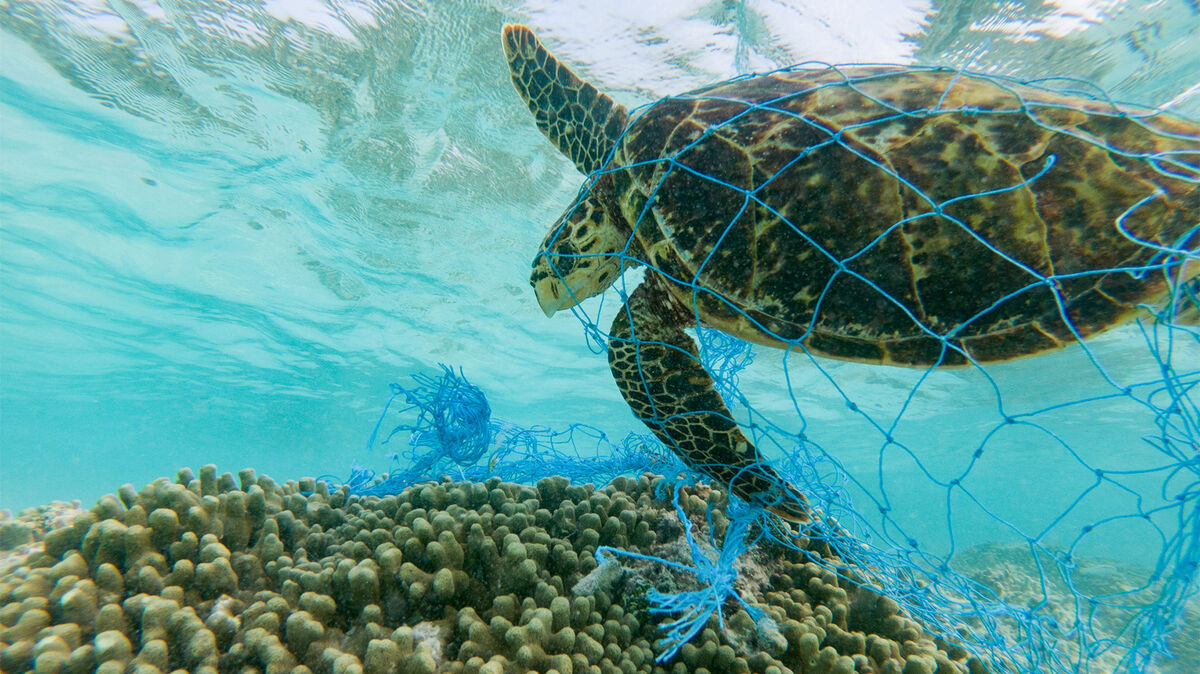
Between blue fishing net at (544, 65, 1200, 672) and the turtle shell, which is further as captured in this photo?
the turtle shell

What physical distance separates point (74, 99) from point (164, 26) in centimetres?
313

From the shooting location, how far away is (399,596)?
7.60 ft

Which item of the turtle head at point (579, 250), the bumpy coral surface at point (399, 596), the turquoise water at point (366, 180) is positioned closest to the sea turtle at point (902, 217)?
the turtle head at point (579, 250)

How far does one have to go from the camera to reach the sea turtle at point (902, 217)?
2197mm

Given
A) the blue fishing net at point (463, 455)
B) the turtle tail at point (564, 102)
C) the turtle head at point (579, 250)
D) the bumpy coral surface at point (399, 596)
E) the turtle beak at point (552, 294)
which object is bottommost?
the bumpy coral surface at point (399, 596)

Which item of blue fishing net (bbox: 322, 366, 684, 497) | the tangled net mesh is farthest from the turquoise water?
blue fishing net (bbox: 322, 366, 684, 497)

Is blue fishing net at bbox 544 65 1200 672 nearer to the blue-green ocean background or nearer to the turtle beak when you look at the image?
the turtle beak

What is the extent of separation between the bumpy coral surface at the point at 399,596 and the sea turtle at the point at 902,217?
0.71 metres

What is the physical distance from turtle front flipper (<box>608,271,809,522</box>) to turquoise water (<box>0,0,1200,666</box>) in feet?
2.05

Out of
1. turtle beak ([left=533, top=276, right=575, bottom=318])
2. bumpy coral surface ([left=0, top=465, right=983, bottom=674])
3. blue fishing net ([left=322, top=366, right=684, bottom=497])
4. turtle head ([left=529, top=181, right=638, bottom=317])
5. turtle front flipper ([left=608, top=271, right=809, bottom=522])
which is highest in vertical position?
turtle head ([left=529, top=181, right=638, bottom=317])

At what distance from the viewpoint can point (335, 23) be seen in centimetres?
682

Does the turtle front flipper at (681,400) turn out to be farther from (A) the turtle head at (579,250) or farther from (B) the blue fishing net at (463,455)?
(B) the blue fishing net at (463,455)

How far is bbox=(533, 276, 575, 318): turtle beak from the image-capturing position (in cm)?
388

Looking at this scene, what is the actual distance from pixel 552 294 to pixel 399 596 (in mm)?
2395
